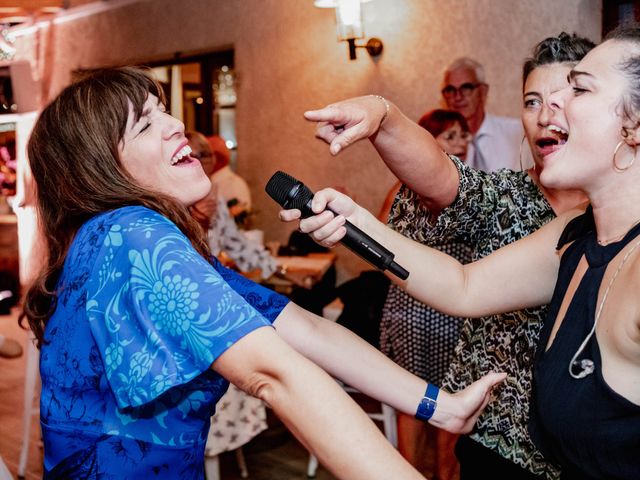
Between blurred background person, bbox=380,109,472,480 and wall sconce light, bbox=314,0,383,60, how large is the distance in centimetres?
196

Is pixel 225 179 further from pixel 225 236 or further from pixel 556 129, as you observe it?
pixel 556 129

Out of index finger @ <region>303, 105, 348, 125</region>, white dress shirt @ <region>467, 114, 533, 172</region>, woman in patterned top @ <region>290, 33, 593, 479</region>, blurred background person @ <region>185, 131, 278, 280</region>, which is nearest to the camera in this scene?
index finger @ <region>303, 105, 348, 125</region>

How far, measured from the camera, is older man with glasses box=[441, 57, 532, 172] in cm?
392

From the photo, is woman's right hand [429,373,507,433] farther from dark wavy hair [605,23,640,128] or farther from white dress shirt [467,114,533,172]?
white dress shirt [467,114,533,172]

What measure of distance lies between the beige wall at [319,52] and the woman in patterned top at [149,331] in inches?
129

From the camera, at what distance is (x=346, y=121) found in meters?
1.36

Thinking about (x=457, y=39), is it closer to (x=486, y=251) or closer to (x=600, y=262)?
(x=486, y=251)

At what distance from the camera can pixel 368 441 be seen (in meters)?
0.92

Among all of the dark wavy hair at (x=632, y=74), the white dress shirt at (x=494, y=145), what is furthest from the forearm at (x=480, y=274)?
the white dress shirt at (x=494, y=145)

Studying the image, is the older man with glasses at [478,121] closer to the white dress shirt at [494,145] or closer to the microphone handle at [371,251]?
the white dress shirt at [494,145]

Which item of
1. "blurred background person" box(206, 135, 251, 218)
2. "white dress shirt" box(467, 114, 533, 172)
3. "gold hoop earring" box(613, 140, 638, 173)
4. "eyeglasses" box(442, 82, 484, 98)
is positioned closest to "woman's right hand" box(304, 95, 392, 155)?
"gold hoop earring" box(613, 140, 638, 173)

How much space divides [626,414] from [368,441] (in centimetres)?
42

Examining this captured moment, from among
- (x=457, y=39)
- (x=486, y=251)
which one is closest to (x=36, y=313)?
(x=486, y=251)

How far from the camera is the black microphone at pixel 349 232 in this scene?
1.21m
